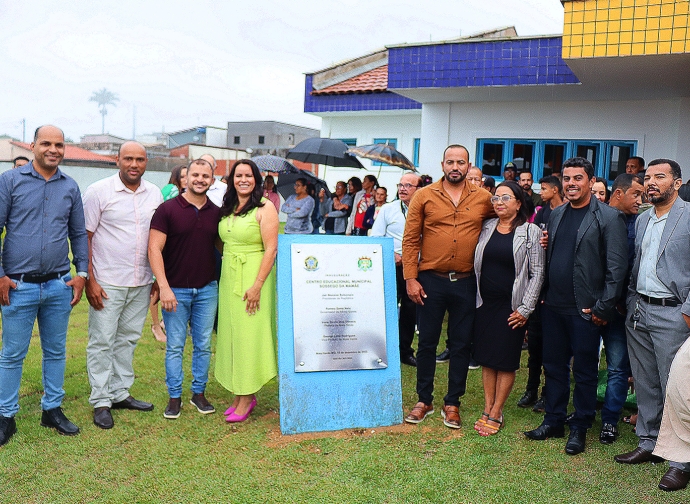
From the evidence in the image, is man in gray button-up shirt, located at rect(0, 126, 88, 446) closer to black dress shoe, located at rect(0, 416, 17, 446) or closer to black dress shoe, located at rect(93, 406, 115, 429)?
black dress shoe, located at rect(0, 416, 17, 446)

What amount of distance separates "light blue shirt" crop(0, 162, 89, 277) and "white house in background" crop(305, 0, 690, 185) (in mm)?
6347

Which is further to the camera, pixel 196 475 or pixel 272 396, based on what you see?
pixel 272 396

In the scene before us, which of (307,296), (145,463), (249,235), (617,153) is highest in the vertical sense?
(617,153)

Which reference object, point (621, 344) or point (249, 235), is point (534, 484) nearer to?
point (621, 344)

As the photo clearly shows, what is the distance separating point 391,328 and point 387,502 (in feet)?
5.35

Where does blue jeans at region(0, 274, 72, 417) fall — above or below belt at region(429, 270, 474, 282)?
below

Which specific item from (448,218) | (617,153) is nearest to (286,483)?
(448,218)

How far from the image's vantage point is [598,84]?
9.81 metres

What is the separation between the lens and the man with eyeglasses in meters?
6.46

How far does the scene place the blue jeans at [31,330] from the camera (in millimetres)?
4297

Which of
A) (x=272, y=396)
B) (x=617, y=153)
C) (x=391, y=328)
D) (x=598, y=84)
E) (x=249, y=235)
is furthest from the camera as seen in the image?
(x=617, y=153)

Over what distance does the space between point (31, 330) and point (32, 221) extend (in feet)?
2.62

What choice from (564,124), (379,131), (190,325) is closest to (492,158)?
(564,124)

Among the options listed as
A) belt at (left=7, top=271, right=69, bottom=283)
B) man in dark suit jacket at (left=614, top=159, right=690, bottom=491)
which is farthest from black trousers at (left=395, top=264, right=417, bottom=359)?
belt at (left=7, top=271, right=69, bottom=283)
